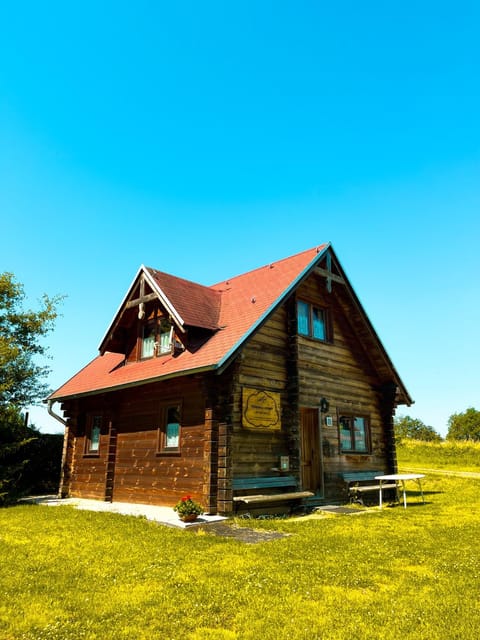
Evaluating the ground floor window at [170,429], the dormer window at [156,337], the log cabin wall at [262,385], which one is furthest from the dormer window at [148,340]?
the log cabin wall at [262,385]

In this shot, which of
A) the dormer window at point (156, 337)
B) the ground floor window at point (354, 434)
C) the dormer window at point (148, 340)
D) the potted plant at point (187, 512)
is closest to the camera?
the potted plant at point (187, 512)

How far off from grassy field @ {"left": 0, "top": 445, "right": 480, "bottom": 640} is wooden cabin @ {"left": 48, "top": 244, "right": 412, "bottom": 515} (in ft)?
8.36

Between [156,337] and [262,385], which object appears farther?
[156,337]

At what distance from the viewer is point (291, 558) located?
25.2 feet

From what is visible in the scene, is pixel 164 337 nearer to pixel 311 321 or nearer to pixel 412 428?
pixel 311 321

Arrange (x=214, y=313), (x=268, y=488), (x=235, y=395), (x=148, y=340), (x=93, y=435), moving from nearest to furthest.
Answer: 1. (x=235, y=395)
2. (x=268, y=488)
3. (x=214, y=313)
4. (x=148, y=340)
5. (x=93, y=435)

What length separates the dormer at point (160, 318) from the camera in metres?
14.5

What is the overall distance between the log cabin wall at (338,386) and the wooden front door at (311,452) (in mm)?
220

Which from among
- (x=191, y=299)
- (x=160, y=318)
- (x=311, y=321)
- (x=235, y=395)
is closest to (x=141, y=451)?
(x=235, y=395)

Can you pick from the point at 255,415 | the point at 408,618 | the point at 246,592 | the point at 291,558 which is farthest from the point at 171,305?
the point at 408,618

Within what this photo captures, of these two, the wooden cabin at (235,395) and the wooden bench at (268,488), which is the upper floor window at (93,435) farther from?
the wooden bench at (268,488)

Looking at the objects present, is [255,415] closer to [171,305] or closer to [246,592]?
[171,305]

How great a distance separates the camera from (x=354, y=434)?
17203 mm

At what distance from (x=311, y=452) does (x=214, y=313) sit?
5510 mm
